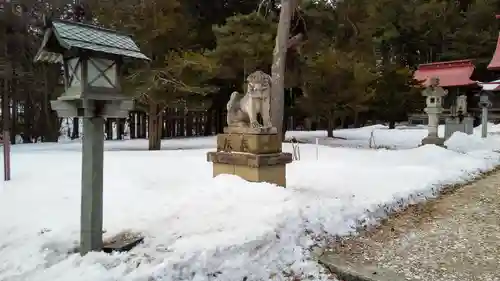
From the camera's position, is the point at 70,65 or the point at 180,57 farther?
the point at 180,57

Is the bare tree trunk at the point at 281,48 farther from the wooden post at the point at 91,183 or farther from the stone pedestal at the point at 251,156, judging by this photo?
the wooden post at the point at 91,183

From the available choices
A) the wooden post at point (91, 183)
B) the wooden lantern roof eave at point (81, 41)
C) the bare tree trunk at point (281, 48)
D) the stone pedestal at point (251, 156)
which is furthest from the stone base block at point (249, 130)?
the bare tree trunk at point (281, 48)

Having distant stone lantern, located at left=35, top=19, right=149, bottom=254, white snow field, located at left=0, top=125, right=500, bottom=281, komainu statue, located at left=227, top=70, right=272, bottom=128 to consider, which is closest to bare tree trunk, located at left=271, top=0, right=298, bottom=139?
white snow field, located at left=0, top=125, right=500, bottom=281

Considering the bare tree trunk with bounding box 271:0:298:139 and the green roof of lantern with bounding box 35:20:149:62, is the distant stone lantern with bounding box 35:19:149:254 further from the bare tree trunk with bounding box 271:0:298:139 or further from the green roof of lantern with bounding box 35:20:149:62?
the bare tree trunk with bounding box 271:0:298:139

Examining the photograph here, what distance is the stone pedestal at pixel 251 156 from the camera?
231 inches

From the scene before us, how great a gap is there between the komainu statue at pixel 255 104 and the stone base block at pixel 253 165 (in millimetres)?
474

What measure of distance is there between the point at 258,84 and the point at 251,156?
105cm

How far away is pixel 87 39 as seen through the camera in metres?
3.59

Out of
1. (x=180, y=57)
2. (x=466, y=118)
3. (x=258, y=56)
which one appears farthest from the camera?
(x=466, y=118)

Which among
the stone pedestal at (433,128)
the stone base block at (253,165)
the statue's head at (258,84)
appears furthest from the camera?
the stone pedestal at (433,128)

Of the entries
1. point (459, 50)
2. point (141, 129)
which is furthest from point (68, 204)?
point (459, 50)

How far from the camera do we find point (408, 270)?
386 cm

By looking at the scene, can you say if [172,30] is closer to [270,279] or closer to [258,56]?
[258,56]

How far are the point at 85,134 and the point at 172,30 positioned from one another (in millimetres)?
10265
